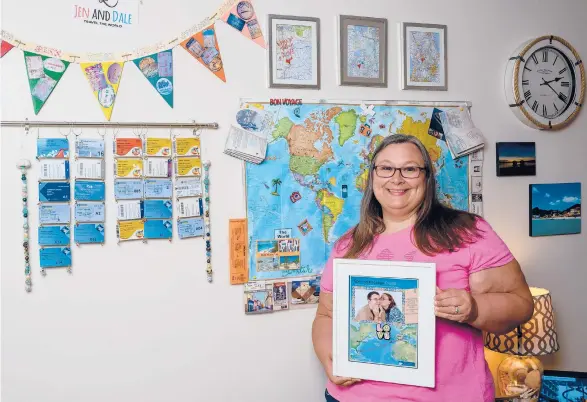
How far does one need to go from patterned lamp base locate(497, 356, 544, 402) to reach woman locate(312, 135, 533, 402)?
588mm

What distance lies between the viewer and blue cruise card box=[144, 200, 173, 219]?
188 centimetres

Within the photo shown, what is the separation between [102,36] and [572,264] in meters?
2.21

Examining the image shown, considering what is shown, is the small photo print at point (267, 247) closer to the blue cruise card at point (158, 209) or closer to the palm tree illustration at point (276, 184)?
the palm tree illustration at point (276, 184)

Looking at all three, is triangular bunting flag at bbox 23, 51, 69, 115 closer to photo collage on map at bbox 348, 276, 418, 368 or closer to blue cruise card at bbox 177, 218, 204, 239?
blue cruise card at bbox 177, 218, 204, 239

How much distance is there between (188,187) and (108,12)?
0.65 meters

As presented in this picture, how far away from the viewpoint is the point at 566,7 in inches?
97.0

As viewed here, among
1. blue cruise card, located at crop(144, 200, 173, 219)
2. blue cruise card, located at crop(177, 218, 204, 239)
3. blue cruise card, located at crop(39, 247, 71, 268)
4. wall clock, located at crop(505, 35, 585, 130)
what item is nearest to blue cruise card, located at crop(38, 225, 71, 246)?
blue cruise card, located at crop(39, 247, 71, 268)

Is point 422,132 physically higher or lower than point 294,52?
lower

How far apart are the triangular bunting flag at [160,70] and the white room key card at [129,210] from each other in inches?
14.6

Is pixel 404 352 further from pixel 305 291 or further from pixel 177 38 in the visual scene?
pixel 177 38

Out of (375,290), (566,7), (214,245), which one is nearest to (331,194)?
(214,245)

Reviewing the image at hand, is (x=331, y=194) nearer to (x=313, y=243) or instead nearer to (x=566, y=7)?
(x=313, y=243)

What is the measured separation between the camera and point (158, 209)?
1892 millimetres

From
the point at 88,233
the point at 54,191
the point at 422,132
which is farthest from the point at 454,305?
the point at 54,191
